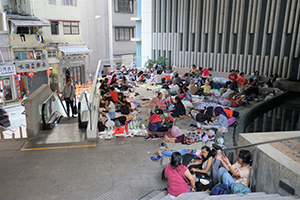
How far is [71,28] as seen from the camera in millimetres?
23016

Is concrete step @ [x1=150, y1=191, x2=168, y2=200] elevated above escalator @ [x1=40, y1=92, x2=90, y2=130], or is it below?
below

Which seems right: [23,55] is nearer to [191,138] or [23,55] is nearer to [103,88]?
[103,88]

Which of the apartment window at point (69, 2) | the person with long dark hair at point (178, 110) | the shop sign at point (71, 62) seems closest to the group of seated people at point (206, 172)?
the person with long dark hair at point (178, 110)

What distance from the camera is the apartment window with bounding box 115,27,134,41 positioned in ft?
93.4

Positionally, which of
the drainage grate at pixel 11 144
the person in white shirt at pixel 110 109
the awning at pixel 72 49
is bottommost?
the drainage grate at pixel 11 144

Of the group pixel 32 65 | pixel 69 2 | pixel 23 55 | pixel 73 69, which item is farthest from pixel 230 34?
pixel 23 55

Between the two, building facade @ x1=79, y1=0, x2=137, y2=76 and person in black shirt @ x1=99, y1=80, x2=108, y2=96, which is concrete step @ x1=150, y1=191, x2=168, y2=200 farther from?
building facade @ x1=79, y1=0, x2=137, y2=76

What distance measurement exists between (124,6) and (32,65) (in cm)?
1325

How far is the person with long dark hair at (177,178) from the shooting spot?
170 inches

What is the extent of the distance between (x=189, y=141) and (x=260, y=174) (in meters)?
2.56

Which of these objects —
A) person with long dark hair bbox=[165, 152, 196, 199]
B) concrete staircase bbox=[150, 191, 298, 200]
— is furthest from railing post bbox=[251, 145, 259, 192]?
person with long dark hair bbox=[165, 152, 196, 199]

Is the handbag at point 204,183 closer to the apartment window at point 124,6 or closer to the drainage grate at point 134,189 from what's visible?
the drainage grate at point 134,189

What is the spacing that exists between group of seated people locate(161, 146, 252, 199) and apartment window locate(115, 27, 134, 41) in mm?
25168

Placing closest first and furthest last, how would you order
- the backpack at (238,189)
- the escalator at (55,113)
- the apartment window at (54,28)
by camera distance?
the backpack at (238,189) → the escalator at (55,113) → the apartment window at (54,28)
